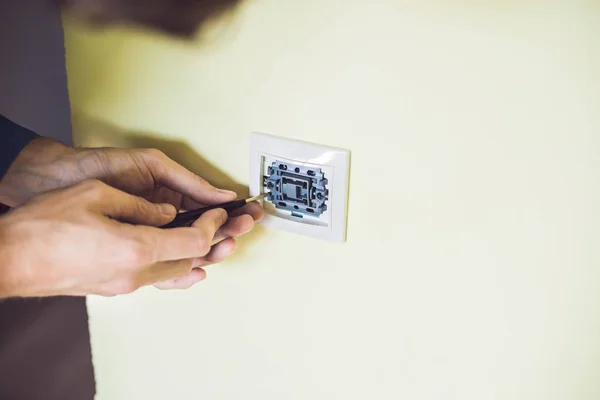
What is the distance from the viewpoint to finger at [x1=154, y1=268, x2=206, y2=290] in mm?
617

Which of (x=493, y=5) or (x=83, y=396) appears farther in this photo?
(x=83, y=396)

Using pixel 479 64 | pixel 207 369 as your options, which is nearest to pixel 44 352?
pixel 207 369

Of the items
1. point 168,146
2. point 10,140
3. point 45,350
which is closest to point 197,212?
point 168,146

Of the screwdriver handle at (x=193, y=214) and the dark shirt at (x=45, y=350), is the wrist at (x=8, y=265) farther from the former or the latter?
the dark shirt at (x=45, y=350)

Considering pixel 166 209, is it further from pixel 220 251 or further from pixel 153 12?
pixel 153 12

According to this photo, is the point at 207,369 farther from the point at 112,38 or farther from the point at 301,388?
the point at 112,38

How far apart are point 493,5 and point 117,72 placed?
385mm

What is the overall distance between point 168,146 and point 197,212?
105 millimetres

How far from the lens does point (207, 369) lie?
0.71 m

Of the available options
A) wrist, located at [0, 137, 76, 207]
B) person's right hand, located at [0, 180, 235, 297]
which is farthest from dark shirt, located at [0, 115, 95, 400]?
person's right hand, located at [0, 180, 235, 297]

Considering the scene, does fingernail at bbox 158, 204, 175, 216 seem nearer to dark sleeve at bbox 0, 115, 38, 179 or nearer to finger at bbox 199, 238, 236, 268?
finger at bbox 199, 238, 236, 268

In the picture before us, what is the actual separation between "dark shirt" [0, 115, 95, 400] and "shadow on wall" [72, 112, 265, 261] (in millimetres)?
243

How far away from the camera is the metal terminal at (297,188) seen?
1.78 ft

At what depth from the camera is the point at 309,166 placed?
21.4 inches
